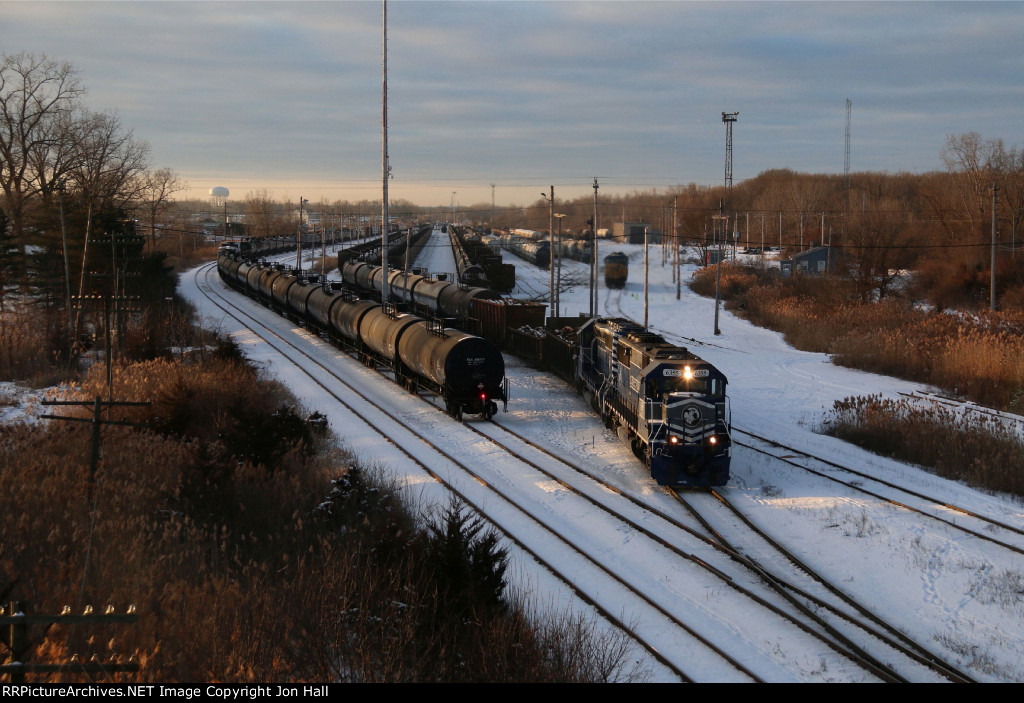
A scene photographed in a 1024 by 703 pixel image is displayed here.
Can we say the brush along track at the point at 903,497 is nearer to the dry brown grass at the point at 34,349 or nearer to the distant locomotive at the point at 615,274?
the dry brown grass at the point at 34,349

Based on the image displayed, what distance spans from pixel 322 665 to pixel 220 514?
23.4ft

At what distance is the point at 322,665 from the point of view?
8.43 metres

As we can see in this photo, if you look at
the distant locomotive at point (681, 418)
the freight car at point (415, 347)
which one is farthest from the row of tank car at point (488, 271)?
the distant locomotive at point (681, 418)

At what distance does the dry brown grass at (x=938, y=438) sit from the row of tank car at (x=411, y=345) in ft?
39.2

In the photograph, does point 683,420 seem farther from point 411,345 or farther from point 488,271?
point 488,271

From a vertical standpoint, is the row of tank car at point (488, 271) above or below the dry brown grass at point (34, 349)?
above

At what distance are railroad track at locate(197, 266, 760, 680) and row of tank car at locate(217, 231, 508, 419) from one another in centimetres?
118

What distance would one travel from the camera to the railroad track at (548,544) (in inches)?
467

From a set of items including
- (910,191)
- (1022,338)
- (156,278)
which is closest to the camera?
(1022,338)

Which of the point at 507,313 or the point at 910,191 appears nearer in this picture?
the point at 507,313

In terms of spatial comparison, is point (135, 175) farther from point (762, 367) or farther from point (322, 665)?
point (322, 665)

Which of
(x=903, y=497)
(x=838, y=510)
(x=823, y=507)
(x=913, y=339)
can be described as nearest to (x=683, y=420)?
(x=823, y=507)

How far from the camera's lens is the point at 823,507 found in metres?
18.8

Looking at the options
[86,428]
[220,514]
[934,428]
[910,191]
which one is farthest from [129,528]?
[910,191]
